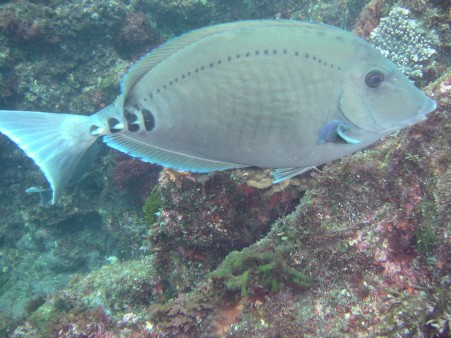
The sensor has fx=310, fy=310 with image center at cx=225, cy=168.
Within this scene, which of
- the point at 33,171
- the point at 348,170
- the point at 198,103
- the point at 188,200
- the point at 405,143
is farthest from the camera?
the point at 33,171

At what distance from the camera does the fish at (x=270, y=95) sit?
1.68 m

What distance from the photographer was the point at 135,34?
8.58 m

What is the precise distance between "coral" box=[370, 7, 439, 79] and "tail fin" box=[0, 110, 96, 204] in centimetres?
513

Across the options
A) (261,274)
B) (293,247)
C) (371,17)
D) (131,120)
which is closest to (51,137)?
(131,120)

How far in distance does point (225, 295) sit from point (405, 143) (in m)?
2.23

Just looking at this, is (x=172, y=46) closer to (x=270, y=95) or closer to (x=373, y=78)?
(x=270, y=95)

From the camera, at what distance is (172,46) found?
1.80 meters

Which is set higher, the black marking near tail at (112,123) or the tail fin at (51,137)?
the black marking near tail at (112,123)

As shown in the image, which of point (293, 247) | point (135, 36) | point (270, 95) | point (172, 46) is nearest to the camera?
point (270, 95)

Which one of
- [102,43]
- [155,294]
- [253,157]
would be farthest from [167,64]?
[102,43]

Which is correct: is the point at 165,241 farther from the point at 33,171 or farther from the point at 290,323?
the point at 33,171

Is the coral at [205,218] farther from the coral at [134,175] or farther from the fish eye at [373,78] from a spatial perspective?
the coral at [134,175]

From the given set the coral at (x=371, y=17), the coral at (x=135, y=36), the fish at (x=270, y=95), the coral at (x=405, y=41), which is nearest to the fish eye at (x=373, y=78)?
the fish at (x=270, y=95)

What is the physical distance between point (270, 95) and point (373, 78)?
0.58m
